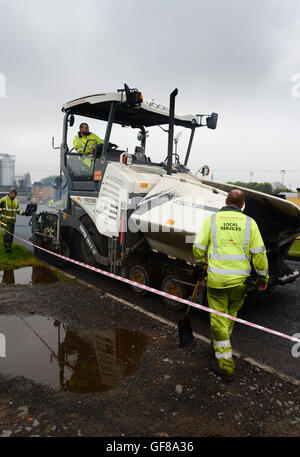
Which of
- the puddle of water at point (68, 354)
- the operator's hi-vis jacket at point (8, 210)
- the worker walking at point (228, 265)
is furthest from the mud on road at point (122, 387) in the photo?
the operator's hi-vis jacket at point (8, 210)

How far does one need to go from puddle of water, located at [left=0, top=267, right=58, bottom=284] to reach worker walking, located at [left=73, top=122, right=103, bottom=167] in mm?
2260

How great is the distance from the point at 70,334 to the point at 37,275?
107 inches

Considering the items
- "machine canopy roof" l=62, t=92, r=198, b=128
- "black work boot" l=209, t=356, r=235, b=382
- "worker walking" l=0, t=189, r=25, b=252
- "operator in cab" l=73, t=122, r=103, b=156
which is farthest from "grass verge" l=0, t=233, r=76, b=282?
"black work boot" l=209, t=356, r=235, b=382

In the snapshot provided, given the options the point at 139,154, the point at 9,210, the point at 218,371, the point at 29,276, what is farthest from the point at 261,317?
the point at 9,210

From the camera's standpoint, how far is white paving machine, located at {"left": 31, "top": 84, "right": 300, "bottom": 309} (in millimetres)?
4219

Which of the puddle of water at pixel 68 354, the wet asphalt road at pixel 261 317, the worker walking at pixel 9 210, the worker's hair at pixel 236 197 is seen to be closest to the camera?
the puddle of water at pixel 68 354

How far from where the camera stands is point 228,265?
9.56 feet

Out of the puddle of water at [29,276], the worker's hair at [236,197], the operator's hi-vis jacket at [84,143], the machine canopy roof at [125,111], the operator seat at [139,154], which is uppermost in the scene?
the machine canopy roof at [125,111]

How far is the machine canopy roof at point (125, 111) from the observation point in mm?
5406

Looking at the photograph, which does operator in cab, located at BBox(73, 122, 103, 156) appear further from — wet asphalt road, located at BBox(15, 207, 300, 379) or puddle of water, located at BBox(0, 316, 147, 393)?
puddle of water, located at BBox(0, 316, 147, 393)

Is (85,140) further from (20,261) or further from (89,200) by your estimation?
(20,261)

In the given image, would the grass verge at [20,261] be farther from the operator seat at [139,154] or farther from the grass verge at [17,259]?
the operator seat at [139,154]

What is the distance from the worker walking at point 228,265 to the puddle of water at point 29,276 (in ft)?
11.8

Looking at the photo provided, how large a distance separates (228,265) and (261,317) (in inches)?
77.0
